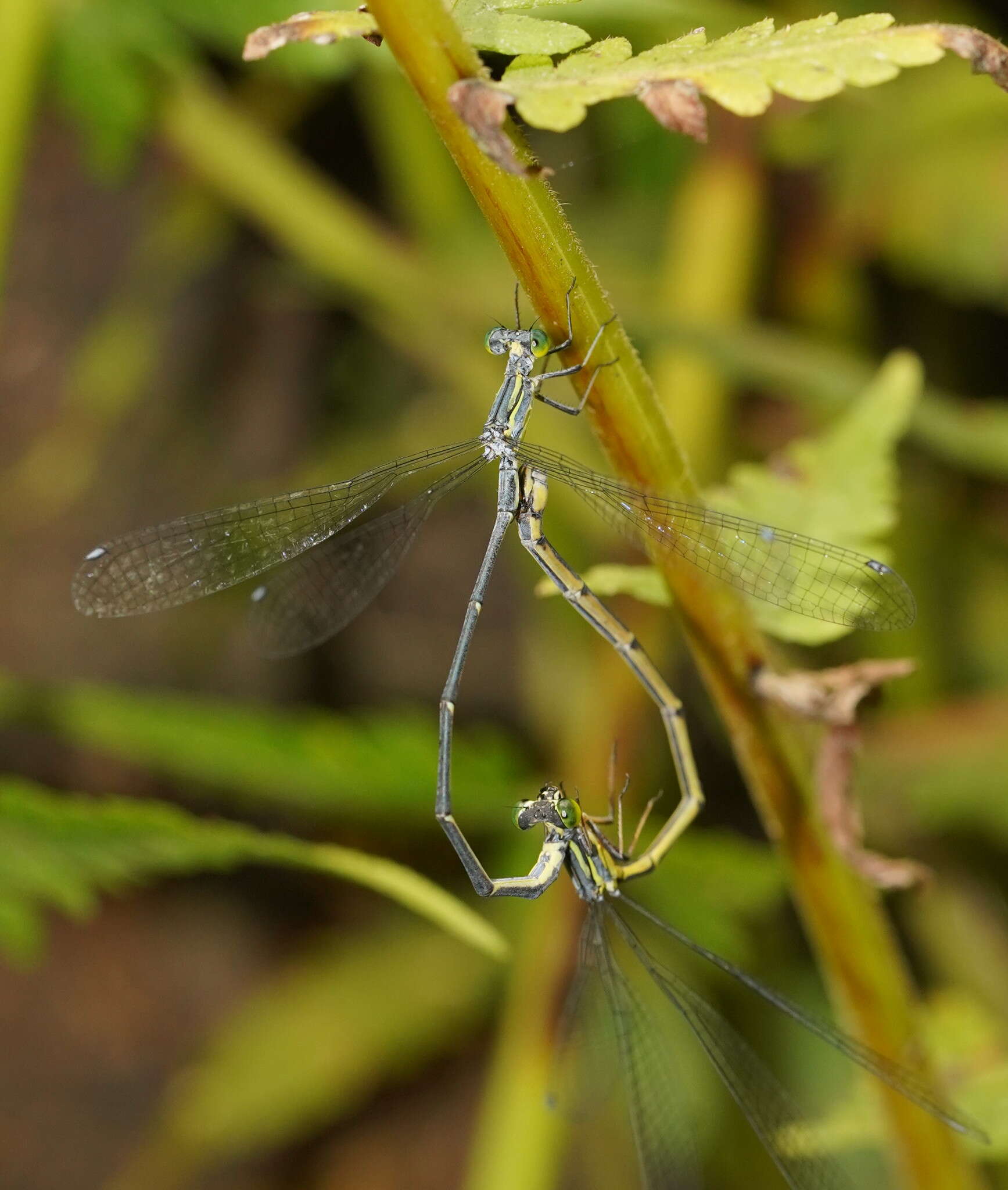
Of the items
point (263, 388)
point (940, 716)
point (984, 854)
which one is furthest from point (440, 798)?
point (263, 388)

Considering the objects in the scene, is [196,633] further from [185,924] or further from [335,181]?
[335,181]

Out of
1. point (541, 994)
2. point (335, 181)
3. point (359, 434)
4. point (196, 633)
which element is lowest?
point (541, 994)

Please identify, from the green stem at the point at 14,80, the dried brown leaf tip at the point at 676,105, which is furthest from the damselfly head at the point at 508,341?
the green stem at the point at 14,80

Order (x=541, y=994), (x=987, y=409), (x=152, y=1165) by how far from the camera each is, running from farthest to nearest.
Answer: (x=152, y=1165) < (x=987, y=409) < (x=541, y=994)

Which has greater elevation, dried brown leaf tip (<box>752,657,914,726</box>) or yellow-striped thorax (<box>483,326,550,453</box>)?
yellow-striped thorax (<box>483,326,550,453</box>)

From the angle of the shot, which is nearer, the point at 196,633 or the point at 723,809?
the point at 723,809

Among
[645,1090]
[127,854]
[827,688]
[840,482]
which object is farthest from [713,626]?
[645,1090]

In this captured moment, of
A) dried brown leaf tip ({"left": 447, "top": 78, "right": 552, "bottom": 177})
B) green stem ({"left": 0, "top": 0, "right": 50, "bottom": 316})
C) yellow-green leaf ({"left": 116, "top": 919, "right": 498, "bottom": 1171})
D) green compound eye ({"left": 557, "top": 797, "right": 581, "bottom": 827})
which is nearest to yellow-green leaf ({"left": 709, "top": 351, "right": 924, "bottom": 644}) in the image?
green compound eye ({"left": 557, "top": 797, "right": 581, "bottom": 827})

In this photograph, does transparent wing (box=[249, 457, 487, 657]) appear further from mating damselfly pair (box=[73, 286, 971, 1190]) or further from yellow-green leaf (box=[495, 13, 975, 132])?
yellow-green leaf (box=[495, 13, 975, 132])

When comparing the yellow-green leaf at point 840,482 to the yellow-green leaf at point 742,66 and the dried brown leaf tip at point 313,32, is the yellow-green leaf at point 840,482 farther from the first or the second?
the dried brown leaf tip at point 313,32
